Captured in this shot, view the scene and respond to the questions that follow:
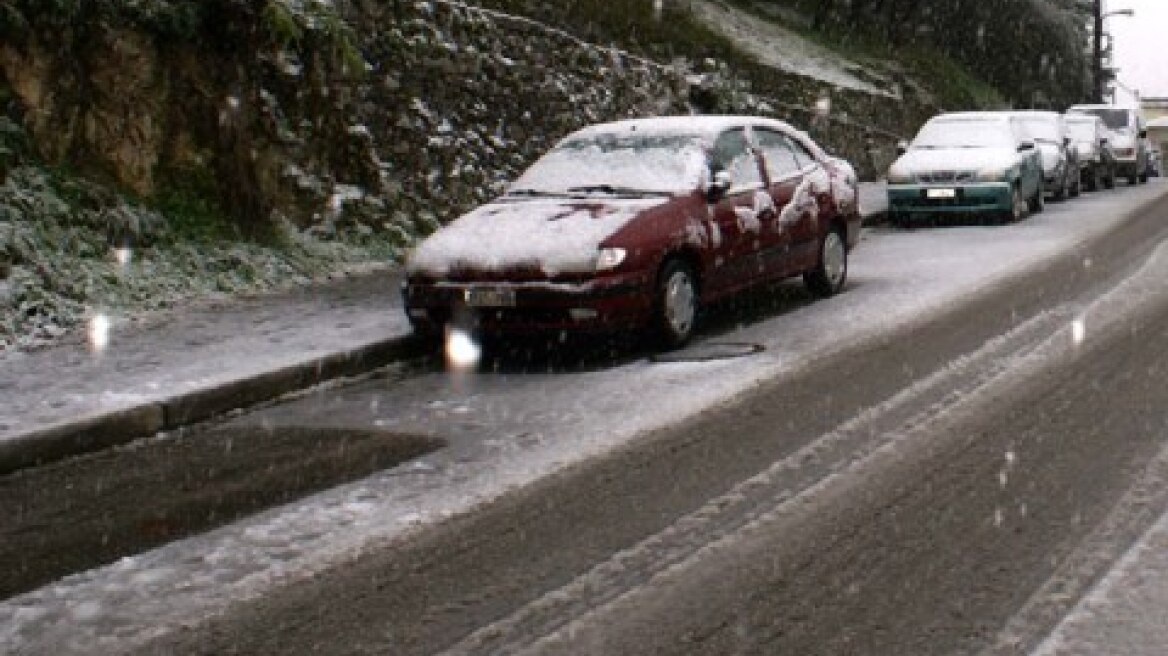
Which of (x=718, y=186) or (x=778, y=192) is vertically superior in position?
(x=718, y=186)

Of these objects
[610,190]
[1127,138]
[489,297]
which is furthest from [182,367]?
[1127,138]

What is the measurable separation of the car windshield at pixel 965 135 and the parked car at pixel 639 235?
29.5 ft

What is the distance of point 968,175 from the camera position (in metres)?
19.2

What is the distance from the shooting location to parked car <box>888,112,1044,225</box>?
1903 cm

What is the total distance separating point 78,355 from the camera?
880 cm

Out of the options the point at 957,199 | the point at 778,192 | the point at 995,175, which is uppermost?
the point at 778,192

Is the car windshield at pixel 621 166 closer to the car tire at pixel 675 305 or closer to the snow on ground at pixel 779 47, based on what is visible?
the car tire at pixel 675 305

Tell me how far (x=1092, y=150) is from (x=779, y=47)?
7.91 metres

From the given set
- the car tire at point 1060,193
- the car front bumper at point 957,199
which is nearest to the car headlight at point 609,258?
the car front bumper at point 957,199

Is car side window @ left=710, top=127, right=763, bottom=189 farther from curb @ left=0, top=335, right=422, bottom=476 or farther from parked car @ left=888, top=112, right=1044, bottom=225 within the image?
parked car @ left=888, top=112, right=1044, bottom=225

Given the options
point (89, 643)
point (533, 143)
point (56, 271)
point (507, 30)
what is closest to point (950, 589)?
point (89, 643)

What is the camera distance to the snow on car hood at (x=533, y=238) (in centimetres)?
893

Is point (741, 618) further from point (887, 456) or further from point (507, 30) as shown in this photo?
point (507, 30)

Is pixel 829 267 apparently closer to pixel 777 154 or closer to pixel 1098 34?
pixel 777 154
